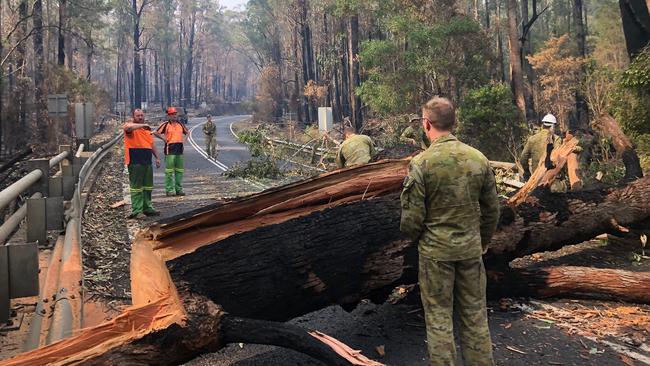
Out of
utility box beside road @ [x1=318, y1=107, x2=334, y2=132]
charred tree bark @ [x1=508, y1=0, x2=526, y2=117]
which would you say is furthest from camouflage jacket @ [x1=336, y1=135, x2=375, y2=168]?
charred tree bark @ [x1=508, y1=0, x2=526, y2=117]

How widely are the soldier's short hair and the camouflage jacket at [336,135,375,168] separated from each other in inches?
146

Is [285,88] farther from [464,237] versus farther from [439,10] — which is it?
[464,237]

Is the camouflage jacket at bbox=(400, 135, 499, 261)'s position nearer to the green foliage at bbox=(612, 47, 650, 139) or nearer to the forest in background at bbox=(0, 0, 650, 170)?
the forest in background at bbox=(0, 0, 650, 170)

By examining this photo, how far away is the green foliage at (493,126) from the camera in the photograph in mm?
18156

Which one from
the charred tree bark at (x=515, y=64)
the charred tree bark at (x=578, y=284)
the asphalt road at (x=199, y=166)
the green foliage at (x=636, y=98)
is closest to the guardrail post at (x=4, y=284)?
the charred tree bark at (x=578, y=284)

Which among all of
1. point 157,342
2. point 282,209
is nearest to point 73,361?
point 157,342

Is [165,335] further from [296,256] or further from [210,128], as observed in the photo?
[210,128]

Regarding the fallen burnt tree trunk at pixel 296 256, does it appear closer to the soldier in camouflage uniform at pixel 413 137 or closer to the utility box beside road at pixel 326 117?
the soldier in camouflage uniform at pixel 413 137

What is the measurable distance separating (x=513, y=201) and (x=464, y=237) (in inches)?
108

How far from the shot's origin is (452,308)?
3.62 metres

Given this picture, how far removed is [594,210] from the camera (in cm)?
654

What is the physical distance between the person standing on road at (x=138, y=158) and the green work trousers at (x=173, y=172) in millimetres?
2046

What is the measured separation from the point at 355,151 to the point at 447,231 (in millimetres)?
3945

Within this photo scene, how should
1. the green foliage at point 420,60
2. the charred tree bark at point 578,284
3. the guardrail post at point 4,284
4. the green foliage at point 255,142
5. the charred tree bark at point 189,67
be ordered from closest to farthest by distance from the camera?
the guardrail post at point 4,284 → the charred tree bark at point 578,284 → the green foliage at point 255,142 → the green foliage at point 420,60 → the charred tree bark at point 189,67
